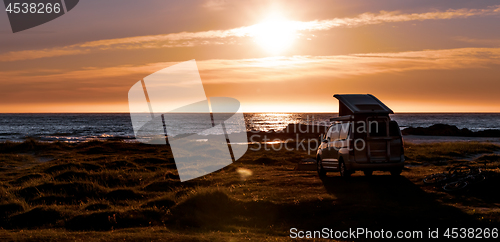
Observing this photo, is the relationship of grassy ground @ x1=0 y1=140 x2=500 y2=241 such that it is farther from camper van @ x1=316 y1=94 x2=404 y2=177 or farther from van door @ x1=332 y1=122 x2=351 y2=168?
van door @ x1=332 y1=122 x2=351 y2=168

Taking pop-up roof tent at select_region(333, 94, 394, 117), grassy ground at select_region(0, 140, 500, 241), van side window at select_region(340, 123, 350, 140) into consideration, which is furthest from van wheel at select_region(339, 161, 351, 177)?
pop-up roof tent at select_region(333, 94, 394, 117)

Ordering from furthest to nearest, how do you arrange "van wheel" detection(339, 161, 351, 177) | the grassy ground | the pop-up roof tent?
"van wheel" detection(339, 161, 351, 177) → the pop-up roof tent → the grassy ground

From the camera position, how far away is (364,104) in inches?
512

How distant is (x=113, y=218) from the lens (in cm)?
1034


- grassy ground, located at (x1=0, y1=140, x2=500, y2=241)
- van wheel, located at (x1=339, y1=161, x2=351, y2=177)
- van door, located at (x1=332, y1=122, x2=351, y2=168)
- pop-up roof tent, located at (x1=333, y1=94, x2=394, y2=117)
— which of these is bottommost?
grassy ground, located at (x1=0, y1=140, x2=500, y2=241)

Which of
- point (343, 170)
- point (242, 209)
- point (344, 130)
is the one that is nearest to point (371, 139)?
point (344, 130)

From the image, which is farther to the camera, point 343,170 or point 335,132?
point 335,132

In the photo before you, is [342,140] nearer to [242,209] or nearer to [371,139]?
[371,139]

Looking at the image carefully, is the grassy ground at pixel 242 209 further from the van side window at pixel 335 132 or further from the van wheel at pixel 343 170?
the van side window at pixel 335 132

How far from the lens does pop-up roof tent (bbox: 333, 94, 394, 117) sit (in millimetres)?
12515

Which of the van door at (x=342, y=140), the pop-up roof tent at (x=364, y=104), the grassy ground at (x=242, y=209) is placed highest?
the pop-up roof tent at (x=364, y=104)

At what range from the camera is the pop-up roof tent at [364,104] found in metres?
12.5

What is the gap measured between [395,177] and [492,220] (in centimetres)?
611

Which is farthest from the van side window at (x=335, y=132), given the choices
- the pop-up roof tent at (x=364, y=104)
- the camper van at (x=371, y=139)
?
the pop-up roof tent at (x=364, y=104)
